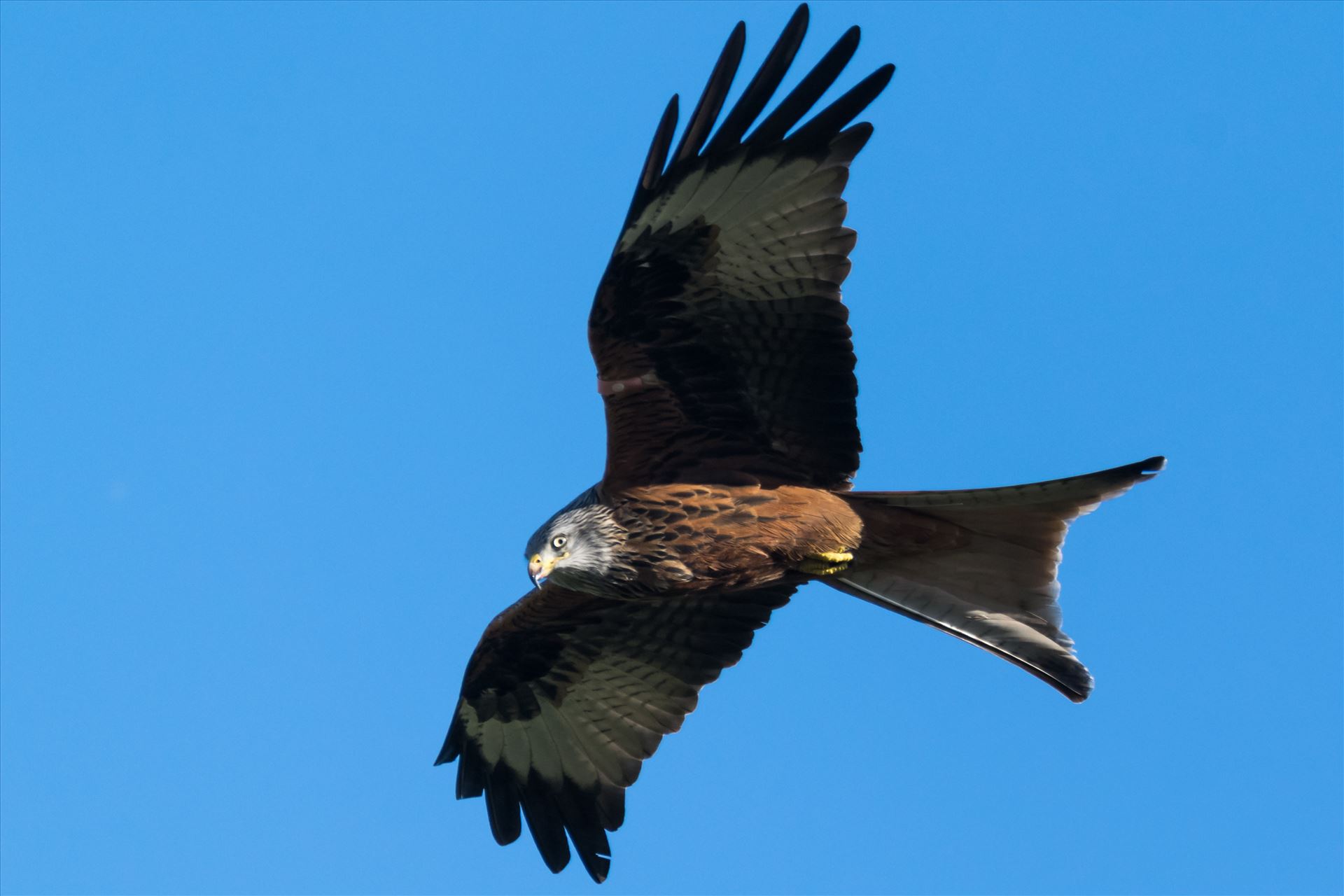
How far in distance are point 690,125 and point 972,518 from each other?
2.38m

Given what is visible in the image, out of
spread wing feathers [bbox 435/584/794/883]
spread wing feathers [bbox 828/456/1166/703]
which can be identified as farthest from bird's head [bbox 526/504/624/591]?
spread wing feathers [bbox 435/584/794/883]

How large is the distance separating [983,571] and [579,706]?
2667 mm

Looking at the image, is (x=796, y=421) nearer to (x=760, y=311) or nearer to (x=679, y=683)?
(x=760, y=311)

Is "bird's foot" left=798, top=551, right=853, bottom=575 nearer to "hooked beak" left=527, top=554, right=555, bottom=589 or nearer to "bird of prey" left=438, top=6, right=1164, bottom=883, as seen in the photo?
"bird of prey" left=438, top=6, right=1164, bottom=883

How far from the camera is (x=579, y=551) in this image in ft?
25.5

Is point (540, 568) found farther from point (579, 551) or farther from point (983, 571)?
point (983, 571)

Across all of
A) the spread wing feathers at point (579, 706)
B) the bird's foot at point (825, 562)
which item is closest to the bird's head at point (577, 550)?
the bird's foot at point (825, 562)

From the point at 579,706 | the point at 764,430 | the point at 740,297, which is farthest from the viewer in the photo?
the point at 579,706

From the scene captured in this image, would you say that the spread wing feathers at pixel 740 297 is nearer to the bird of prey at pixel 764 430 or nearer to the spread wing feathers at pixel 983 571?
the bird of prey at pixel 764 430

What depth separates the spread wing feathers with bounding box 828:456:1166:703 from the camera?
7977mm

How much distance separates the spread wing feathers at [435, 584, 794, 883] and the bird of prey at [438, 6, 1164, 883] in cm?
90

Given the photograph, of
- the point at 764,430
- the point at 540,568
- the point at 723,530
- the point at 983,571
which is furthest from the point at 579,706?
the point at 983,571

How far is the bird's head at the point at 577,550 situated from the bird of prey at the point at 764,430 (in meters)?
0.01

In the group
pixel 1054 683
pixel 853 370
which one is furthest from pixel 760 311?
pixel 1054 683
